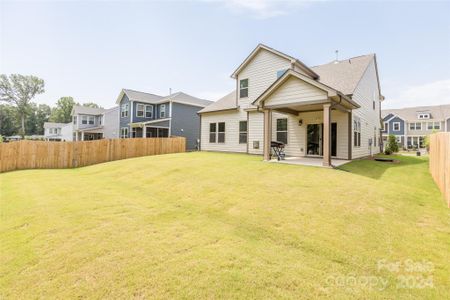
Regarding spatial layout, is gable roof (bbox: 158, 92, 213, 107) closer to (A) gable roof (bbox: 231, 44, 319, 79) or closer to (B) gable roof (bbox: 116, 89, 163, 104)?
(B) gable roof (bbox: 116, 89, 163, 104)

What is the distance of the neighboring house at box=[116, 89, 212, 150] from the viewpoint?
2542 cm

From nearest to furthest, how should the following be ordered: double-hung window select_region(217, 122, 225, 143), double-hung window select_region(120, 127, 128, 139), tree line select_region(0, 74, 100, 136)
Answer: double-hung window select_region(217, 122, 225, 143) < double-hung window select_region(120, 127, 128, 139) < tree line select_region(0, 74, 100, 136)

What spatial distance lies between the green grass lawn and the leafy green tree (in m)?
68.2

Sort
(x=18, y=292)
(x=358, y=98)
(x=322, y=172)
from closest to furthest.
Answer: (x=18, y=292)
(x=322, y=172)
(x=358, y=98)

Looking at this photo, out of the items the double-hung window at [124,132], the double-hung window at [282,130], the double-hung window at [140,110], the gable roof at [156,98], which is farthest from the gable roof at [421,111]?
the double-hung window at [124,132]

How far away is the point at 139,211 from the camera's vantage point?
5289 mm

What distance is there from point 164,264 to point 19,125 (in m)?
77.3

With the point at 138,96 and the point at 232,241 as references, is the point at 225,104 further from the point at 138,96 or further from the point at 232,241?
the point at 232,241

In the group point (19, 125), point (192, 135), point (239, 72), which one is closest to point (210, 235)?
point (239, 72)

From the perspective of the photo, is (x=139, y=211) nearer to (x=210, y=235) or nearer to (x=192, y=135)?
(x=210, y=235)

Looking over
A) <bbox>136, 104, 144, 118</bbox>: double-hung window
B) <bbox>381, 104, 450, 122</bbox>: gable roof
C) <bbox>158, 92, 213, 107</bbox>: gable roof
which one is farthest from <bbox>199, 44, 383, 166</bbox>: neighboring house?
<bbox>381, 104, 450, 122</bbox>: gable roof

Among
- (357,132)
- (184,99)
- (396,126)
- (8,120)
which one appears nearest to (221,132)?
(357,132)

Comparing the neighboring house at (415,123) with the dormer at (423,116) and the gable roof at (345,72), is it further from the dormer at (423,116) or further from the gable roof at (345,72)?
the gable roof at (345,72)

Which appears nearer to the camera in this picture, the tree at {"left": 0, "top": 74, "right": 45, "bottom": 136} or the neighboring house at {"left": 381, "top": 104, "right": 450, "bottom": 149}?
the neighboring house at {"left": 381, "top": 104, "right": 450, "bottom": 149}
